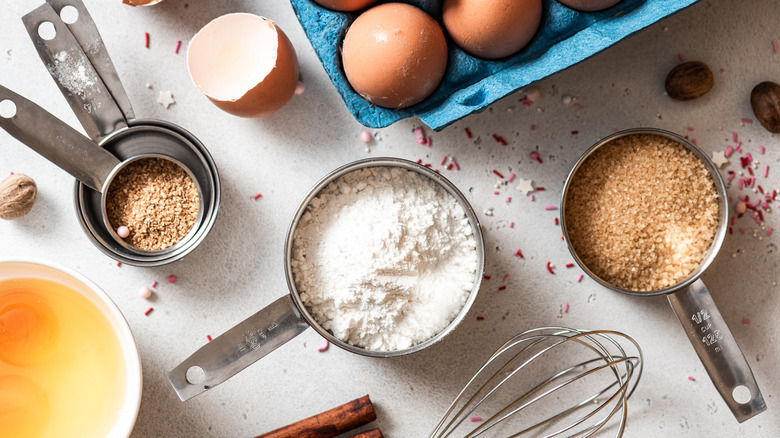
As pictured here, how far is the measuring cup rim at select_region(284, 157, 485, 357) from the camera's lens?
0.94 m

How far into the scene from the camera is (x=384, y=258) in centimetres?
93

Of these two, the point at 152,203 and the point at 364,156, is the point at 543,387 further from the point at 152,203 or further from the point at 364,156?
the point at 152,203

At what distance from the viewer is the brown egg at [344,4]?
89cm

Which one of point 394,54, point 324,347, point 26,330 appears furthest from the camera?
point 324,347

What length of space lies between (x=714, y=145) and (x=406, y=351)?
69 cm

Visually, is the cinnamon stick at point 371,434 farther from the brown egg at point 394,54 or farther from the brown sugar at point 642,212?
the brown egg at point 394,54

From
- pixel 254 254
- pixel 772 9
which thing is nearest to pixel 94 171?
pixel 254 254

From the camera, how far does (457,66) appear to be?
0.93 metres

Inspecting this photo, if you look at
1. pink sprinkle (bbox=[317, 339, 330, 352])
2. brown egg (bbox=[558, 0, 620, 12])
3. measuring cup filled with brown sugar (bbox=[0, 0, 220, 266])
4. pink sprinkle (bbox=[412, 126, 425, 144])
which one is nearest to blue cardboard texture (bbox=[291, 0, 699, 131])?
brown egg (bbox=[558, 0, 620, 12])

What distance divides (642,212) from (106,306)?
88 centimetres

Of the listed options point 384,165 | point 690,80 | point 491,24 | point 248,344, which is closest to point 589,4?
point 491,24

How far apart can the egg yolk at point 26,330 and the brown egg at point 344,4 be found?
655 millimetres

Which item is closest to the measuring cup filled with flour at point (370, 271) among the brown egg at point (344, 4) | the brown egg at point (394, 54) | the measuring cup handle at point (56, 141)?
the brown egg at point (394, 54)

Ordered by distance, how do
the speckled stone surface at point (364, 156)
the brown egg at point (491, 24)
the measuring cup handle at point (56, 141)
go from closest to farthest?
the brown egg at point (491, 24)
the measuring cup handle at point (56, 141)
the speckled stone surface at point (364, 156)
